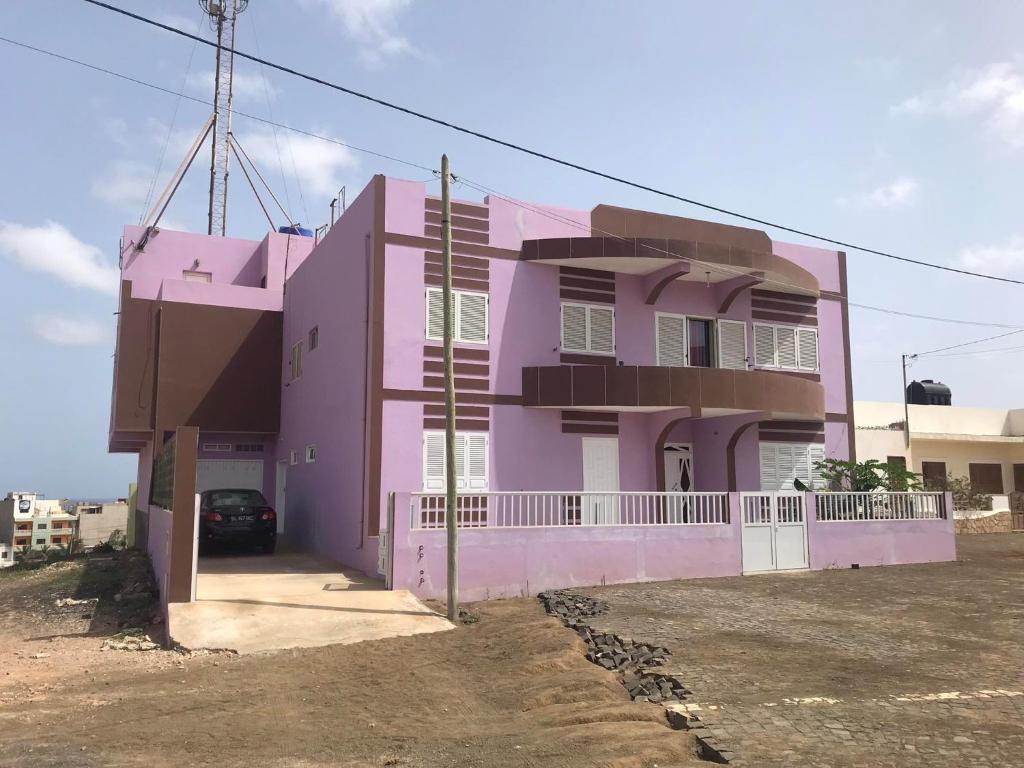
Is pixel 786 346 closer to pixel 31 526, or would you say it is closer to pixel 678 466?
pixel 678 466

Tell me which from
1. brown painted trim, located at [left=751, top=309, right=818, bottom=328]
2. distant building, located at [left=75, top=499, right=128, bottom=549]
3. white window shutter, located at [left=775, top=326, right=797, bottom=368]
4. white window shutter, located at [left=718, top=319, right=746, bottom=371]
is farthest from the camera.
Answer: distant building, located at [left=75, top=499, right=128, bottom=549]

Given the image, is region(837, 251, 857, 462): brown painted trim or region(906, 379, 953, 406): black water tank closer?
region(837, 251, 857, 462): brown painted trim

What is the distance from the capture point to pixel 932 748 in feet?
19.2

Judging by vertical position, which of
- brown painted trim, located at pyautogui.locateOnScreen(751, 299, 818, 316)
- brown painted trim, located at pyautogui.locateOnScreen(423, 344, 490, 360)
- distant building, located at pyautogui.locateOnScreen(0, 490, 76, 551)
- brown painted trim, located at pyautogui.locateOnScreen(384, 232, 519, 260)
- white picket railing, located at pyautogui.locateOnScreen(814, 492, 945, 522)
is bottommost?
distant building, located at pyautogui.locateOnScreen(0, 490, 76, 551)

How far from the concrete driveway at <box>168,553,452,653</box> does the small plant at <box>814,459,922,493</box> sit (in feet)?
38.0

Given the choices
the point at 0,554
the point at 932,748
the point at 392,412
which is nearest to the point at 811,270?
the point at 392,412

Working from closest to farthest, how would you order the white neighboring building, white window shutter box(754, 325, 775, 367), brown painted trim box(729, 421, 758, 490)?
brown painted trim box(729, 421, 758, 490) < white window shutter box(754, 325, 775, 367) < the white neighboring building

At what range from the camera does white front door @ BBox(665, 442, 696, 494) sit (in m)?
18.6

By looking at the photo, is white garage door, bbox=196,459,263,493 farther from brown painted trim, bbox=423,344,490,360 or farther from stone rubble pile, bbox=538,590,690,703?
stone rubble pile, bbox=538,590,690,703

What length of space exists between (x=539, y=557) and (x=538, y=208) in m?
7.79

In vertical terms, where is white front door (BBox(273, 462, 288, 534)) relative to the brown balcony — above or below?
below

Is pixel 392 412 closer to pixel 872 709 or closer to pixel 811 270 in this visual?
pixel 872 709

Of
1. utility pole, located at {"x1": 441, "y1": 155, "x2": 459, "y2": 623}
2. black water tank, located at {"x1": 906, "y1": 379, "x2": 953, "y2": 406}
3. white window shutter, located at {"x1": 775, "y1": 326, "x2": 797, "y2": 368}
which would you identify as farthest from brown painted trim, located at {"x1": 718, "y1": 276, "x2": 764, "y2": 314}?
black water tank, located at {"x1": 906, "y1": 379, "x2": 953, "y2": 406}

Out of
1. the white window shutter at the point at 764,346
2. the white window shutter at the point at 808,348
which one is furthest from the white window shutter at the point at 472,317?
the white window shutter at the point at 808,348
